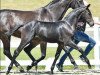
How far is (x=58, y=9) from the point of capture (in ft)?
34.5

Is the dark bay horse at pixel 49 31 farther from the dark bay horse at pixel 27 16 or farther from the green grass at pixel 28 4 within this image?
the green grass at pixel 28 4

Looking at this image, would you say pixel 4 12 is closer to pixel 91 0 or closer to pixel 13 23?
pixel 13 23

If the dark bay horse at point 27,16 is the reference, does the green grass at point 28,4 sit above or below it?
below

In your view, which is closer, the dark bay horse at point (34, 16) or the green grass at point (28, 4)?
the dark bay horse at point (34, 16)

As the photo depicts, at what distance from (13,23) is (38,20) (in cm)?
69

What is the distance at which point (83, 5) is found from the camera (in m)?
10.3

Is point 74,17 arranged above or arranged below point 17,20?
above

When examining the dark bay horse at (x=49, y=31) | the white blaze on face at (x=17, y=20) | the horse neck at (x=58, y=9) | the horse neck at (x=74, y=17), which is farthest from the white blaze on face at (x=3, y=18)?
the horse neck at (x=74, y=17)

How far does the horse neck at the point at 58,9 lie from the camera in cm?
1039

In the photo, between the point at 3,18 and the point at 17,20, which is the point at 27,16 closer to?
the point at 17,20

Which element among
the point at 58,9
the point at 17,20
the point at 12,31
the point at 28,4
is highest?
the point at 58,9

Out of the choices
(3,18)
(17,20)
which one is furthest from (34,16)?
(3,18)

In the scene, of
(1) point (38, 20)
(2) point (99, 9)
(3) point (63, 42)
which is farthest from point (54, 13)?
(2) point (99, 9)

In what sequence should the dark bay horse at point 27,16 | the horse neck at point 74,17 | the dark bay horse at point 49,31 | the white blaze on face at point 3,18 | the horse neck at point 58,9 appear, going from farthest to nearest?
1. the white blaze on face at point 3,18
2. the horse neck at point 58,9
3. the dark bay horse at point 27,16
4. the horse neck at point 74,17
5. the dark bay horse at point 49,31
